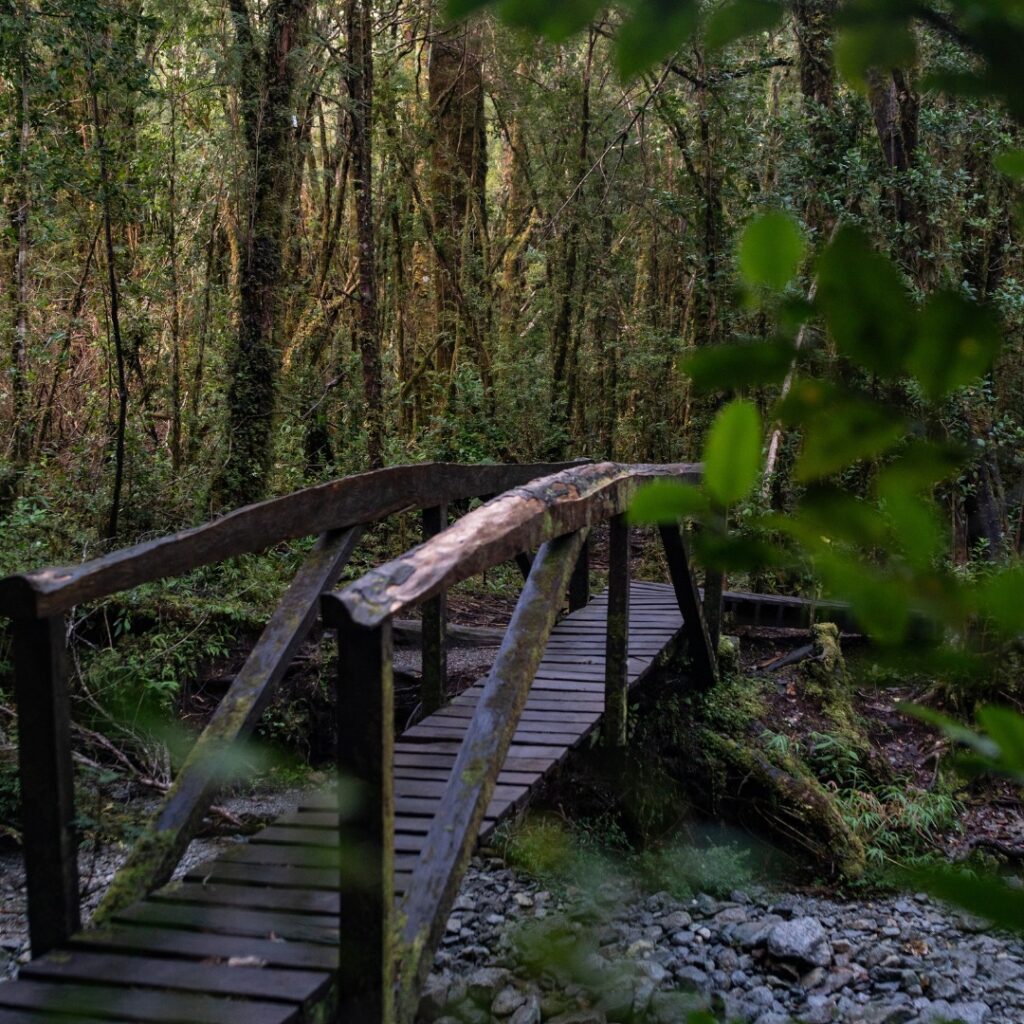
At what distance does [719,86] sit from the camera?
10836mm

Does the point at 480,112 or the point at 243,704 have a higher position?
the point at 480,112

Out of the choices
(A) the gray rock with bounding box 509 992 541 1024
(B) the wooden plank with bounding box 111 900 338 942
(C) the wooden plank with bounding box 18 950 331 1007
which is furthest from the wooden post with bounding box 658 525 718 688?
(C) the wooden plank with bounding box 18 950 331 1007

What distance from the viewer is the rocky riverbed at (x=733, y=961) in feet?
14.8

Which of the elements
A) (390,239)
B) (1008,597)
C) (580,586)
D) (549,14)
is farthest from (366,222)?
(1008,597)

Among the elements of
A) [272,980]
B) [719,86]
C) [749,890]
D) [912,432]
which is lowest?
[749,890]

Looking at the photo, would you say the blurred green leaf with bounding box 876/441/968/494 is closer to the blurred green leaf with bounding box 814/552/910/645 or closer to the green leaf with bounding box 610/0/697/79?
the blurred green leaf with bounding box 814/552/910/645

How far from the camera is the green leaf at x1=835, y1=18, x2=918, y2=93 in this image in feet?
2.07

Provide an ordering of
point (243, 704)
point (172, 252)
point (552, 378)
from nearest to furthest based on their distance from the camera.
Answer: point (243, 704)
point (172, 252)
point (552, 378)

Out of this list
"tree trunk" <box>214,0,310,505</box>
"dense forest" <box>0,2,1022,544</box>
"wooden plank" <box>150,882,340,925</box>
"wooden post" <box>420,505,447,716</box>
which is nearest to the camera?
"wooden plank" <box>150,882,340,925</box>

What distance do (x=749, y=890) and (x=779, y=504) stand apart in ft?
15.2

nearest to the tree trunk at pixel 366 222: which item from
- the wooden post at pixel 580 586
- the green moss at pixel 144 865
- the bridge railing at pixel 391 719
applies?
the wooden post at pixel 580 586

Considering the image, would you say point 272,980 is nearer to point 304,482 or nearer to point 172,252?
point 304,482

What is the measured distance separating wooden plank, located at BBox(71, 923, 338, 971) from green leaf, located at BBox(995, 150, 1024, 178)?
2.38m

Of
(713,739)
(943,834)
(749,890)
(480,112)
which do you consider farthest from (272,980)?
(480,112)
